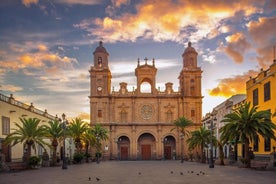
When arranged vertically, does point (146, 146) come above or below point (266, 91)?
below

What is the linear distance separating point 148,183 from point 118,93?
182 ft

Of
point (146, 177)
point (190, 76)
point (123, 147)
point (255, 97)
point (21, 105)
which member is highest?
point (190, 76)

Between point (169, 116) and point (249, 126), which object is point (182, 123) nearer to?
point (169, 116)

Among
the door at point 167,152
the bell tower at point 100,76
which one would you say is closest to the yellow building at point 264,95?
the door at point 167,152

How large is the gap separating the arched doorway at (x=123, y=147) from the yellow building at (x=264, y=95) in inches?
1386

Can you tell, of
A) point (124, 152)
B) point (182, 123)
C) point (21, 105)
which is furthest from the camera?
point (124, 152)

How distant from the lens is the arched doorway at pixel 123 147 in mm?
→ 75438

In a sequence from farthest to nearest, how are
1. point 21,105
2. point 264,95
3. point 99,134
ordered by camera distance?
point 99,134
point 21,105
point 264,95

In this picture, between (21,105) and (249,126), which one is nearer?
(249,126)

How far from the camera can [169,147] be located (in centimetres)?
7656

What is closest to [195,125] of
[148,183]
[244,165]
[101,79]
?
[101,79]

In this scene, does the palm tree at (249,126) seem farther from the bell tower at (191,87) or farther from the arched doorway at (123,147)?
the arched doorway at (123,147)

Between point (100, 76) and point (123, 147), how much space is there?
1563 cm

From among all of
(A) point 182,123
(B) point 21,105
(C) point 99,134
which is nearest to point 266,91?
(A) point 182,123
